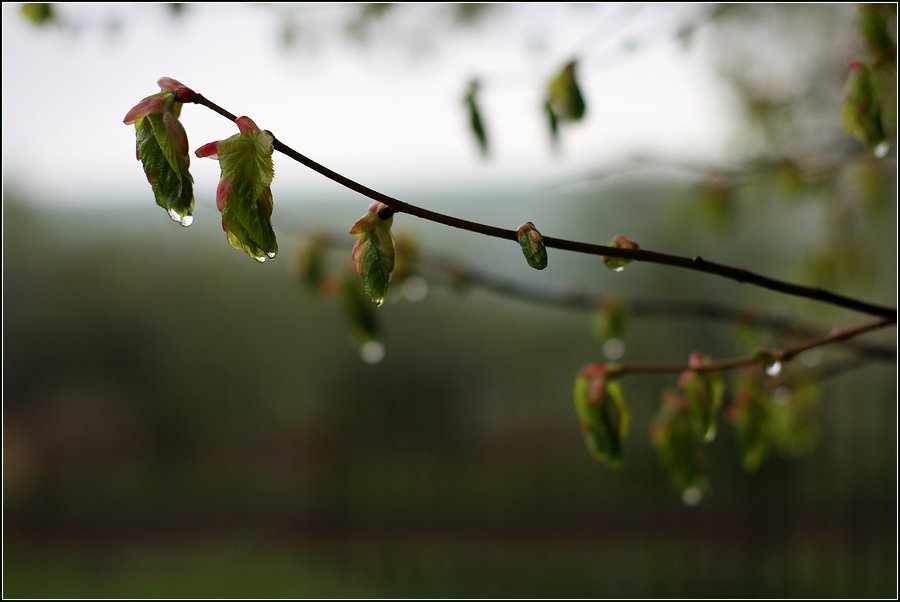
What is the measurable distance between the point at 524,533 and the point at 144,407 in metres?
2.56

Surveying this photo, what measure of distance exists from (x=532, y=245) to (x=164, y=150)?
0.21 m

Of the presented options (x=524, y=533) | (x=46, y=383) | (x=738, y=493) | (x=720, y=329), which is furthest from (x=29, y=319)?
(x=738, y=493)

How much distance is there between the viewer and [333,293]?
1131 millimetres

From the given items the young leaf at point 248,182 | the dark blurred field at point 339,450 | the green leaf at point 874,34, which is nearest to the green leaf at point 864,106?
the green leaf at point 874,34

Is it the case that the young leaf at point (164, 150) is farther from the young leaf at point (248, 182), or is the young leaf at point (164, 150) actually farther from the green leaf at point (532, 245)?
the green leaf at point (532, 245)

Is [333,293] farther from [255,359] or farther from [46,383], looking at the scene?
[46,383]

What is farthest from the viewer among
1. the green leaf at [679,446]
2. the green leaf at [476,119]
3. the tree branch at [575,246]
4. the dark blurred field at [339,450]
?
the dark blurred field at [339,450]

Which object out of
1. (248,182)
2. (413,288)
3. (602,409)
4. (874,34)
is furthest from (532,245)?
(413,288)

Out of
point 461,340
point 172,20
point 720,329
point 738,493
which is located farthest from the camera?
point 461,340

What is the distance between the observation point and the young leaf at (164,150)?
0.43 m

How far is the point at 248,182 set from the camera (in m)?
0.43

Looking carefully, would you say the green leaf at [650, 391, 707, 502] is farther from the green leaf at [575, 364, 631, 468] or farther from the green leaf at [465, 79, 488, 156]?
the green leaf at [465, 79, 488, 156]

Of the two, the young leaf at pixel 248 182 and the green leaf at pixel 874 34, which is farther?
the green leaf at pixel 874 34

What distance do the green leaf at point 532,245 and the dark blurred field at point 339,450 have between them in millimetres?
4172
